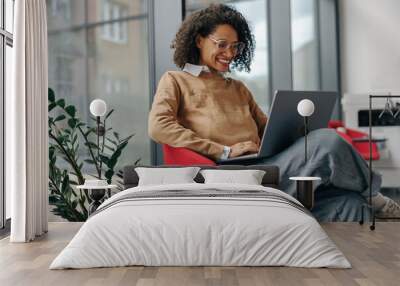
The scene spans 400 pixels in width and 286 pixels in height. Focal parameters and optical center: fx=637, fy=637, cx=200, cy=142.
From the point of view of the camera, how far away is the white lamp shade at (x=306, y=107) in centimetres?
545

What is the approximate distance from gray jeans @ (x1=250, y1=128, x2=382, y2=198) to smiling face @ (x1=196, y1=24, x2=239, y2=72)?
108cm

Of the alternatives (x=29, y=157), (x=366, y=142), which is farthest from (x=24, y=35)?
(x=366, y=142)

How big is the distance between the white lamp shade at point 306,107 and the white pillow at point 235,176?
0.65 meters

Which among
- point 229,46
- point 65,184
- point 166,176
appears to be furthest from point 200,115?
point 65,184

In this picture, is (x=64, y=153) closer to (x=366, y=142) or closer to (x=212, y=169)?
(x=212, y=169)

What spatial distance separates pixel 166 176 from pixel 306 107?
1336 millimetres

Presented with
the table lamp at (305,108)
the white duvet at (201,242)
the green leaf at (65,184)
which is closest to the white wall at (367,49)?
the table lamp at (305,108)

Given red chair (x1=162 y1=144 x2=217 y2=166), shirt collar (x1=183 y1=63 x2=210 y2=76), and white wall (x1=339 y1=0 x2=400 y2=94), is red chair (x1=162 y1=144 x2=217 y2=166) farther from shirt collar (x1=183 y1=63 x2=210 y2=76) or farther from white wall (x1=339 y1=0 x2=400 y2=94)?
white wall (x1=339 y1=0 x2=400 y2=94)

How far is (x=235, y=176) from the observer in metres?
5.19

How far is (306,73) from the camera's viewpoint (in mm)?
8711

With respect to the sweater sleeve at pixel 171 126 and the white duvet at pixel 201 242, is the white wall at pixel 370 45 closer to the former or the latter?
the sweater sleeve at pixel 171 126

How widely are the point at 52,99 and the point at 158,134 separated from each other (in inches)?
41.4

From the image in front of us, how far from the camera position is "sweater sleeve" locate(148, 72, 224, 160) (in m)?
5.74

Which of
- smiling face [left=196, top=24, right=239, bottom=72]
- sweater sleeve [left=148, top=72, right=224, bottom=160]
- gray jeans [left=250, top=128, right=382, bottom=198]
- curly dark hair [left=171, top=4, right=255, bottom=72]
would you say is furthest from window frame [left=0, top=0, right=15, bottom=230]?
gray jeans [left=250, top=128, right=382, bottom=198]
